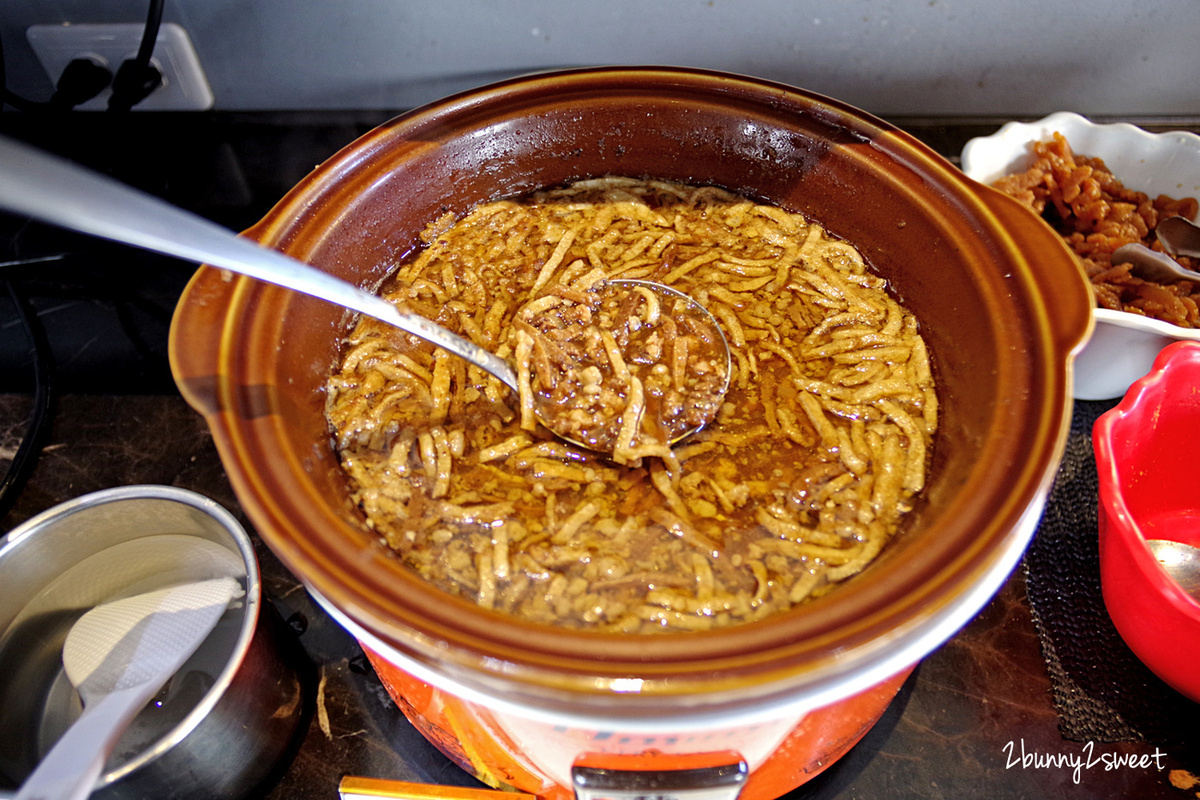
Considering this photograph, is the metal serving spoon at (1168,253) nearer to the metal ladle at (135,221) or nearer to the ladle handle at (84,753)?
the metal ladle at (135,221)

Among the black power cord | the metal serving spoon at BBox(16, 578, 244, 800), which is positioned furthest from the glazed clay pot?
the black power cord

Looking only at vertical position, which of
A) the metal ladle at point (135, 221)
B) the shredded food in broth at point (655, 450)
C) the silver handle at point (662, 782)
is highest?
the metal ladle at point (135, 221)

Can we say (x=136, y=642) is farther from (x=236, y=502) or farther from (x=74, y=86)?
(x=74, y=86)

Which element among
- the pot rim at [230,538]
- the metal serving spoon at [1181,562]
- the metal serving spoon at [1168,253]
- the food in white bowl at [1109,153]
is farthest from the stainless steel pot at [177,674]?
the metal serving spoon at [1168,253]

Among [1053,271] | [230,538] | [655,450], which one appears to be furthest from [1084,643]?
[230,538]

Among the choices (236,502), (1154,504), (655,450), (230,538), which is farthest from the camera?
(236,502)

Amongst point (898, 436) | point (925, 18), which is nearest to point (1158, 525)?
point (898, 436)

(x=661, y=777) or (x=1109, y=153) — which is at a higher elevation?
(x=1109, y=153)

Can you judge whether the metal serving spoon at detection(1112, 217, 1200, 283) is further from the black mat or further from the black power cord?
the black power cord
